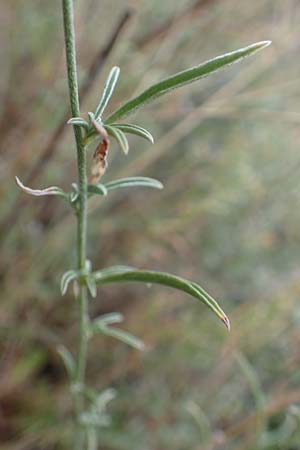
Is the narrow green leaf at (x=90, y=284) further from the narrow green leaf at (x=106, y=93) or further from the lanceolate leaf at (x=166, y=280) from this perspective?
the narrow green leaf at (x=106, y=93)

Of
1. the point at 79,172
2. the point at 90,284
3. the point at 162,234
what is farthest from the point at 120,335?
the point at 162,234

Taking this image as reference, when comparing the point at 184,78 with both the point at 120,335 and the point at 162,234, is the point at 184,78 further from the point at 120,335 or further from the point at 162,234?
the point at 162,234

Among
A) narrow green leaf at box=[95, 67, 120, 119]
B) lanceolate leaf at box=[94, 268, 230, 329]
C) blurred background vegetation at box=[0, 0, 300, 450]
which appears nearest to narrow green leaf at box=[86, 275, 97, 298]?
lanceolate leaf at box=[94, 268, 230, 329]

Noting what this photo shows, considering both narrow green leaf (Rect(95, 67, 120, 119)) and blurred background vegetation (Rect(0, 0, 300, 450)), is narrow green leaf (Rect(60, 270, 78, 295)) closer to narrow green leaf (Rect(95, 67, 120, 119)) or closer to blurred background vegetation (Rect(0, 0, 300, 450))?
narrow green leaf (Rect(95, 67, 120, 119))

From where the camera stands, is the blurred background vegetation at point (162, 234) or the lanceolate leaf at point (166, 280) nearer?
the lanceolate leaf at point (166, 280)

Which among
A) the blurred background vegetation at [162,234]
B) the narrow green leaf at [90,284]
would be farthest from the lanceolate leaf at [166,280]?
the blurred background vegetation at [162,234]

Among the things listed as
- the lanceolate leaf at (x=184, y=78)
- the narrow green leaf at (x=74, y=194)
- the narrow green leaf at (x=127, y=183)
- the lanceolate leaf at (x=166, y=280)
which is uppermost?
the narrow green leaf at (x=127, y=183)
